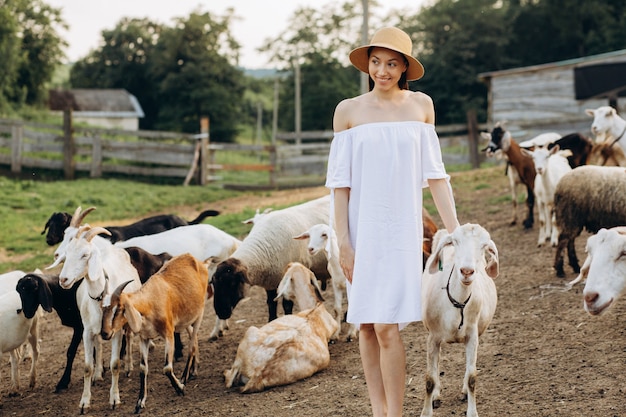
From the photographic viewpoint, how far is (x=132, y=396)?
21.9ft

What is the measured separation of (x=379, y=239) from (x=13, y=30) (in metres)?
32.4

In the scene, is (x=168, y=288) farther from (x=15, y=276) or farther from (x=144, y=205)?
(x=144, y=205)

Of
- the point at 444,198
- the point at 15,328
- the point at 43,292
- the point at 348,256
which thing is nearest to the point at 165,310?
the point at 43,292

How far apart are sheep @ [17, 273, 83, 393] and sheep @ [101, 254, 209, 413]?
88 centimetres

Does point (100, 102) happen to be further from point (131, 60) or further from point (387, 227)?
point (387, 227)

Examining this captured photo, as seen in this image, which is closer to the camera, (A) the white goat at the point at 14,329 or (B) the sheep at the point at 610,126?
(A) the white goat at the point at 14,329

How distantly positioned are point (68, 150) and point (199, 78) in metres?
22.6

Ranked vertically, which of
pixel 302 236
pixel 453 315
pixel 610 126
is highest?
pixel 610 126

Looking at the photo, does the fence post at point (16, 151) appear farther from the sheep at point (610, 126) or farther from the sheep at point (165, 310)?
the sheep at point (610, 126)

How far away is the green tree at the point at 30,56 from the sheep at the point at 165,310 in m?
29.4

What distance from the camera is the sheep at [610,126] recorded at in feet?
35.1

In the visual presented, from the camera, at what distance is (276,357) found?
6.36 m

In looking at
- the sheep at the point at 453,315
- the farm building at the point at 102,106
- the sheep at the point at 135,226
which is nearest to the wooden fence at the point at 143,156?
the sheep at the point at 135,226

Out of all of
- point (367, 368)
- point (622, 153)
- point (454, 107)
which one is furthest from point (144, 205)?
point (454, 107)
